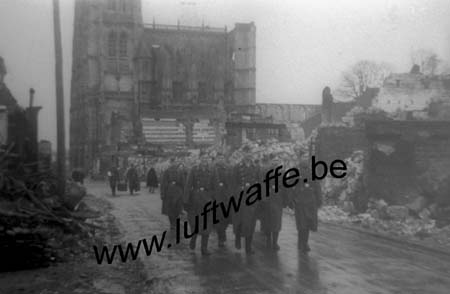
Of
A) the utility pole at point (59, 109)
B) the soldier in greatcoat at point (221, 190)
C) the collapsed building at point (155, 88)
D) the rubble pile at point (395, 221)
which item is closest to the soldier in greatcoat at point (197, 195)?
the soldier in greatcoat at point (221, 190)

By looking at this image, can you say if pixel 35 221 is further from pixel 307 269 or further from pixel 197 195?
pixel 307 269

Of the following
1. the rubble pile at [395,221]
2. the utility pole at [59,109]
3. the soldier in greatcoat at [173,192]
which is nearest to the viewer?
the rubble pile at [395,221]

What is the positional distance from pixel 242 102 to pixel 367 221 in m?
50.5

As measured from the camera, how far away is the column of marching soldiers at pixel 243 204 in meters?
11.0

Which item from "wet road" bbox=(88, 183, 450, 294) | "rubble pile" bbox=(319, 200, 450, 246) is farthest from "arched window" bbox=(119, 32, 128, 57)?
"wet road" bbox=(88, 183, 450, 294)

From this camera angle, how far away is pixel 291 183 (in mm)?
11367

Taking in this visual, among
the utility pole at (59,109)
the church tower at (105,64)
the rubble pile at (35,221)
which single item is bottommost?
the rubble pile at (35,221)

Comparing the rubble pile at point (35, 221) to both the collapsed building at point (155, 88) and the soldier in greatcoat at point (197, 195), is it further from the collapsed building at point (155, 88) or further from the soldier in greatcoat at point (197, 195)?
the collapsed building at point (155, 88)

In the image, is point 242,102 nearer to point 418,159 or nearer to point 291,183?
point 418,159

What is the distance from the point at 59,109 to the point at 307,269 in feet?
23.8

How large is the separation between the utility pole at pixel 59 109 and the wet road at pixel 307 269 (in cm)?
335

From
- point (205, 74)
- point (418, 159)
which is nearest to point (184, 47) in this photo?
point (205, 74)

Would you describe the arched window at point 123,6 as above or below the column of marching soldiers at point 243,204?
above

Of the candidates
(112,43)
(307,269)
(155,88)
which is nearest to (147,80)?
(155,88)
